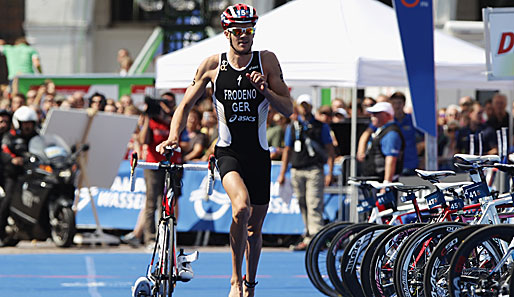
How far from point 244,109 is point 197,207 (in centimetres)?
797

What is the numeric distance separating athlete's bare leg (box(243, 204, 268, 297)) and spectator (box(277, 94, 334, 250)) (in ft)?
22.7

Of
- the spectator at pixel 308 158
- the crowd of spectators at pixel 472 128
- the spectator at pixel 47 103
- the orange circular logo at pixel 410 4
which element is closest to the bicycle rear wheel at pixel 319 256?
the orange circular logo at pixel 410 4

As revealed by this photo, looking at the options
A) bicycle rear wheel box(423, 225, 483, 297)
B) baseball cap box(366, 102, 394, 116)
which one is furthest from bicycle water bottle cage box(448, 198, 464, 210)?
baseball cap box(366, 102, 394, 116)

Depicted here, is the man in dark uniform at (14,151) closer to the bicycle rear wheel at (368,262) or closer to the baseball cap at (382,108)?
the baseball cap at (382,108)

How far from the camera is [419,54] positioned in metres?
13.0

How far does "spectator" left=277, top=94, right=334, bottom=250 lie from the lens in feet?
51.3

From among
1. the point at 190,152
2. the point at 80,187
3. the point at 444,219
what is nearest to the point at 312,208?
the point at 190,152

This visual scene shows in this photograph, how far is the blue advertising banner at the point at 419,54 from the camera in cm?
1294

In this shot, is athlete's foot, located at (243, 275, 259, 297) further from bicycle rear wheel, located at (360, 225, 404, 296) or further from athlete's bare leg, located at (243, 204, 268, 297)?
bicycle rear wheel, located at (360, 225, 404, 296)

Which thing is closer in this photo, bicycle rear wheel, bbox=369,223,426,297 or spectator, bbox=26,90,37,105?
bicycle rear wheel, bbox=369,223,426,297

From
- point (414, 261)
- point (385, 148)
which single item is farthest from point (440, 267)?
point (385, 148)

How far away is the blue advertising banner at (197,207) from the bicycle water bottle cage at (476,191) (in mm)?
7419

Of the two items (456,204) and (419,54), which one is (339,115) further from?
(456,204)

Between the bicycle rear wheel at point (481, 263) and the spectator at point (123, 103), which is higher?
the spectator at point (123, 103)
